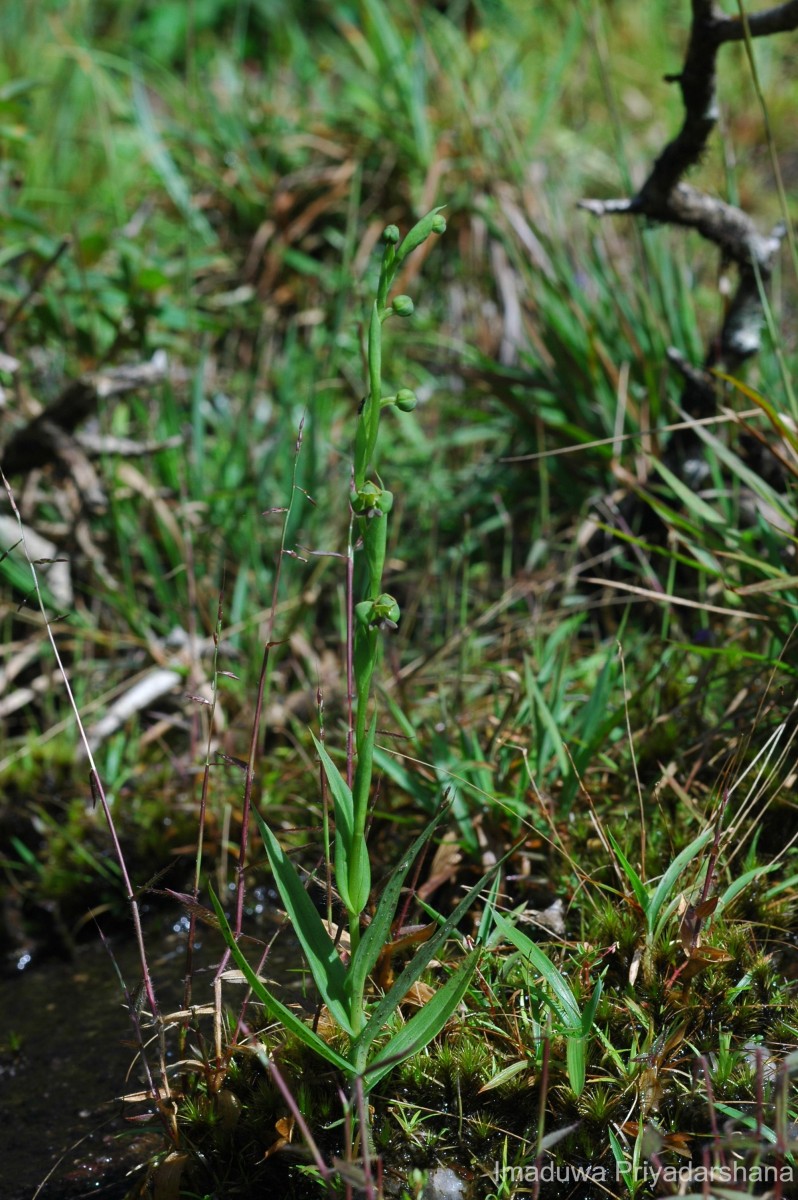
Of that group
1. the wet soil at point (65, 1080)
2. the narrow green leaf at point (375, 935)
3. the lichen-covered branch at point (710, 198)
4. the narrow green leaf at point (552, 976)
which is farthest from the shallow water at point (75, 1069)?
the lichen-covered branch at point (710, 198)

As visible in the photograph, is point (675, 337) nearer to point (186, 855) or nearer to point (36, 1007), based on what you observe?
point (186, 855)

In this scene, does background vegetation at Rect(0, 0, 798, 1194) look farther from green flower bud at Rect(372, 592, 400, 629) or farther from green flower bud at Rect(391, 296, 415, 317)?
green flower bud at Rect(391, 296, 415, 317)

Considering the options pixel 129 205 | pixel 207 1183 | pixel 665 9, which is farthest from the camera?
pixel 665 9

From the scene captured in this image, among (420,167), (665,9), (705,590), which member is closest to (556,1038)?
(705,590)

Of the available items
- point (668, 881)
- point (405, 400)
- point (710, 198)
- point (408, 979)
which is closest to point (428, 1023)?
point (408, 979)

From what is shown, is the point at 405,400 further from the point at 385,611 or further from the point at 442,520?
the point at 442,520

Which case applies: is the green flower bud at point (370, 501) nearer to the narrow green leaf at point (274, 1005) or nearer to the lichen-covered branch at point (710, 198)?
the narrow green leaf at point (274, 1005)
